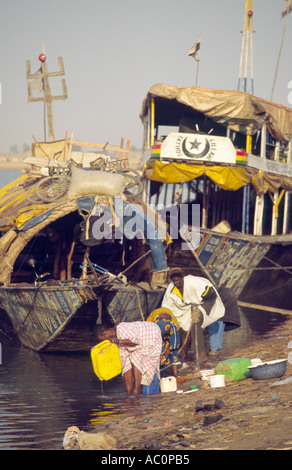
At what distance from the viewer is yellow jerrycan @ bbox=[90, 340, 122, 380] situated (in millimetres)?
8008

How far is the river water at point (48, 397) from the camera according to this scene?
6.82 m

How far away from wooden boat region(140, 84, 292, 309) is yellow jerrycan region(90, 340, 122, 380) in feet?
25.4

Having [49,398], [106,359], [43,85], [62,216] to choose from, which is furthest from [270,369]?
[43,85]

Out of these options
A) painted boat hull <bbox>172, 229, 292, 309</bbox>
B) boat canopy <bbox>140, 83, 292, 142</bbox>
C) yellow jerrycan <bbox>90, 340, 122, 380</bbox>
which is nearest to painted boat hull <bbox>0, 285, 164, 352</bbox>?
yellow jerrycan <bbox>90, 340, 122, 380</bbox>

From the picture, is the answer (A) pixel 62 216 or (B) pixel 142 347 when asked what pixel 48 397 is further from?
(A) pixel 62 216

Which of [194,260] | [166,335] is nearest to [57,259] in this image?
[194,260]

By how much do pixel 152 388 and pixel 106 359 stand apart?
750mm

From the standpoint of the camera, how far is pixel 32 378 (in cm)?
989

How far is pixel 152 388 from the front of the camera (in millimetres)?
8305

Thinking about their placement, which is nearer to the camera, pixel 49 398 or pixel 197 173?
pixel 49 398

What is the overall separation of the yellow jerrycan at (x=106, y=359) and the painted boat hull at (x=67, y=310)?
83.2 inches

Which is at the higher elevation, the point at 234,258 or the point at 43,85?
the point at 43,85

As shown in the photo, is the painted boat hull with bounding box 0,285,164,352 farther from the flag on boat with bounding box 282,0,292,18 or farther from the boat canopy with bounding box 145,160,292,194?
the flag on boat with bounding box 282,0,292,18

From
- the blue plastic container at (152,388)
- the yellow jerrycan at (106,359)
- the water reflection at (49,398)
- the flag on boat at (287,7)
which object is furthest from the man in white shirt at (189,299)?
the flag on boat at (287,7)
